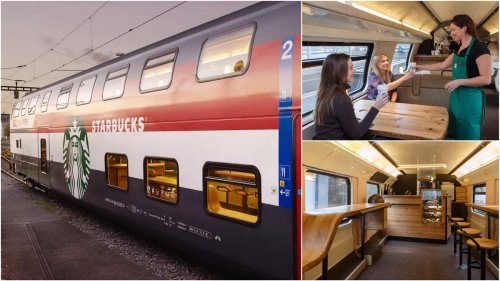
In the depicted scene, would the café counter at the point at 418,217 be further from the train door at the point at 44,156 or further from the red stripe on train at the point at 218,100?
the train door at the point at 44,156

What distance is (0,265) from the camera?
15.5 ft

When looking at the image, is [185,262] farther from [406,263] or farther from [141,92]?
[406,263]

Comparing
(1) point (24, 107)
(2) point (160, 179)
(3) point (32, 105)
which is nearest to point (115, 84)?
(2) point (160, 179)

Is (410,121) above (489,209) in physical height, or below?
above

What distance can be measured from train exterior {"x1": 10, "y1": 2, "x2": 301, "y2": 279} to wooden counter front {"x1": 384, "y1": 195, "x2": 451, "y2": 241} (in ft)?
2.72

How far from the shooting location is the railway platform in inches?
187

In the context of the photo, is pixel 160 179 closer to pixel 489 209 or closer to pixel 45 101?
pixel 489 209

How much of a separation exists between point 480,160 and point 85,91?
624 cm

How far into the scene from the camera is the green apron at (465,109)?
204 cm

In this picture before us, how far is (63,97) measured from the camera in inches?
316

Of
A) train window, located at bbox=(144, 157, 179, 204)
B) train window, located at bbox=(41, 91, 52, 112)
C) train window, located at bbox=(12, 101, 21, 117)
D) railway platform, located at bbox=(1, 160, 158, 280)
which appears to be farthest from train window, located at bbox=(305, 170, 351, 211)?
train window, located at bbox=(12, 101, 21, 117)

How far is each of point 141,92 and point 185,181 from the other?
1448mm

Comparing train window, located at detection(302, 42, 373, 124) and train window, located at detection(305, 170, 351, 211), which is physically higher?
train window, located at detection(302, 42, 373, 124)

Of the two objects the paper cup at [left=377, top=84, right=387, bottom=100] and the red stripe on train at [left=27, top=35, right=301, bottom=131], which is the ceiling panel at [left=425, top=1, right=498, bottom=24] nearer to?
the paper cup at [left=377, top=84, right=387, bottom=100]
